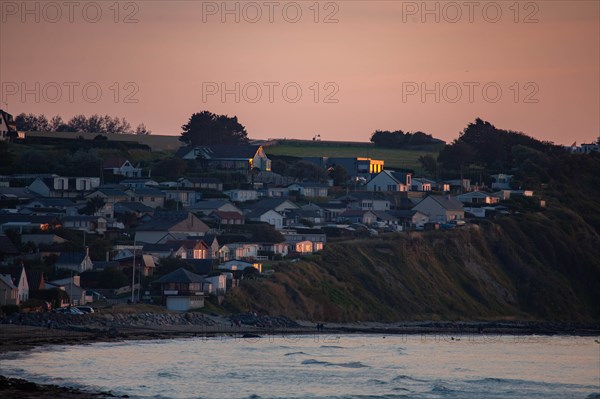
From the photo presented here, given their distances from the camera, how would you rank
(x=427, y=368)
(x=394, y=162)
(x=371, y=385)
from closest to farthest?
(x=371, y=385)
(x=427, y=368)
(x=394, y=162)

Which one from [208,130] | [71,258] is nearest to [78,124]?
[208,130]

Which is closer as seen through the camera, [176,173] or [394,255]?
[394,255]

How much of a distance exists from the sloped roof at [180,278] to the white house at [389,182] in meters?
43.9

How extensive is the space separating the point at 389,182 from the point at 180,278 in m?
45.2

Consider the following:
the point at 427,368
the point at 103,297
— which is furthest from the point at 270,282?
the point at 427,368

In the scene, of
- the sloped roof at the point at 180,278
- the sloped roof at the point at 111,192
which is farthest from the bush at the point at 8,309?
the sloped roof at the point at 111,192

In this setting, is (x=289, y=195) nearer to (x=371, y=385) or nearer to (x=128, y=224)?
(x=128, y=224)

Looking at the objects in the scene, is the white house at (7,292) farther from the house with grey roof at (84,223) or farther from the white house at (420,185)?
the white house at (420,185)

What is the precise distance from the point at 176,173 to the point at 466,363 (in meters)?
54.3

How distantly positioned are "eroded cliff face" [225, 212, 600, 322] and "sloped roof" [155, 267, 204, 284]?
275 centimetres

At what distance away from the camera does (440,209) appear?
315 feet

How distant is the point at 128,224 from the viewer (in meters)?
82.9

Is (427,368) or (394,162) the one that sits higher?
(394,162)

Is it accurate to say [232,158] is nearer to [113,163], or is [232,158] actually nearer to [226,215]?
[113,163]
